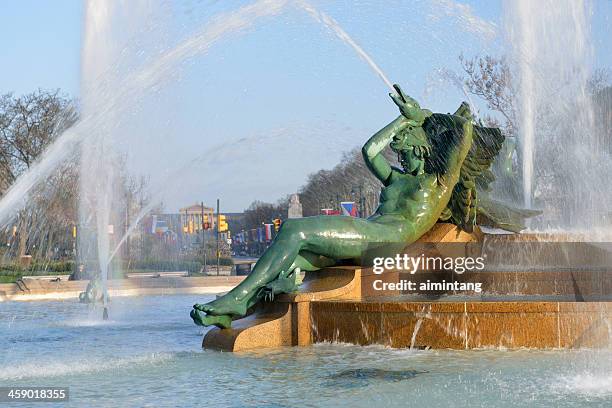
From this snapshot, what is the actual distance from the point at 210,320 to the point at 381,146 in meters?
3.08

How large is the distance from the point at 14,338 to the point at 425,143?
21.4 feet

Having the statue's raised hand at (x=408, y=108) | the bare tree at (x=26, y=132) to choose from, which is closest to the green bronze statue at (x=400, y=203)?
the statue's raised hand at (x=408, y=108)

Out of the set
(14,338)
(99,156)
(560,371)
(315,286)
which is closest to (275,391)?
(560,371)

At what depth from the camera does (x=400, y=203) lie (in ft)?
40.8

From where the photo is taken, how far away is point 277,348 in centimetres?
1129

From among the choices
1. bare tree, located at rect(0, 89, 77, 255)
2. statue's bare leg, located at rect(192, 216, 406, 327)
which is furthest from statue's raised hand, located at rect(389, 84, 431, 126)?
bare tree, located at rect(0, 89, 77, 255)

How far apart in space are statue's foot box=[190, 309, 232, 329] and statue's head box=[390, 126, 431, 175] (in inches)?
122

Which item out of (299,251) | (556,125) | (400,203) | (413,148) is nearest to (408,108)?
(413,148)

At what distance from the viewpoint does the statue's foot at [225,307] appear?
36.7 ft

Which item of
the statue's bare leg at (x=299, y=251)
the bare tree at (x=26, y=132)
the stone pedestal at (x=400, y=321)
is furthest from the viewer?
the bare tree at (x=26, y=132)

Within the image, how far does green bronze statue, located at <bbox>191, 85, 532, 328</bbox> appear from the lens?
11.6 meters

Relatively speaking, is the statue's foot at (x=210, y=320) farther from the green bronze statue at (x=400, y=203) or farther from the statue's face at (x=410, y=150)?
the statue's face at (x=410, y=150)

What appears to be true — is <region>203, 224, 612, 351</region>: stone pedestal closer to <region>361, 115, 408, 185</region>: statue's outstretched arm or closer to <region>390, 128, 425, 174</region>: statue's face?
<region>361, 115, 408, 185</region>: statue's outstretched arm

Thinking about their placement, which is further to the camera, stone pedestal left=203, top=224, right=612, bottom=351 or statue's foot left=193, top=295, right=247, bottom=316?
statue's foot left=193, top=295, right=247, bottom=316
